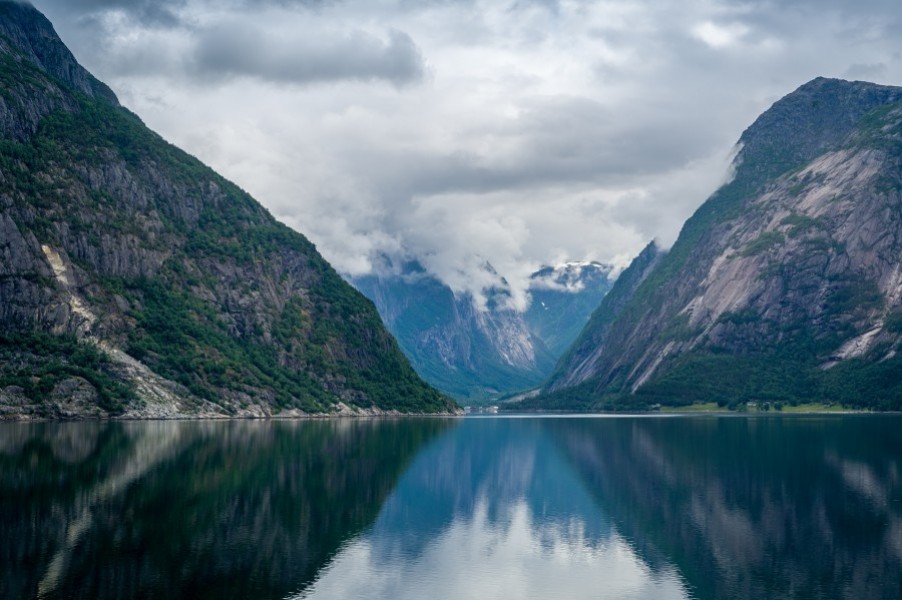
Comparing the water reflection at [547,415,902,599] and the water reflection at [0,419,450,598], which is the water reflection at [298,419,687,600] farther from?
the water reflection at [547,415,902,599]

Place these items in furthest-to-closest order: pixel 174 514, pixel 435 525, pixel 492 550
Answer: pixel 435 525 → pixel 174 514 → pixel 492 550

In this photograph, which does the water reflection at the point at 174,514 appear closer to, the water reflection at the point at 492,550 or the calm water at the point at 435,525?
the calm water at the point at 435,525

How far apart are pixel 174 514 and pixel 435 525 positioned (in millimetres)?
21625

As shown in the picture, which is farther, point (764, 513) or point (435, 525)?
point (764, 513)

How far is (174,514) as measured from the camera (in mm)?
73875

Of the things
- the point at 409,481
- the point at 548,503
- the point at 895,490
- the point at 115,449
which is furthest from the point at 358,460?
the point at 895,490

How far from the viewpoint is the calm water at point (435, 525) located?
5484 centimetres

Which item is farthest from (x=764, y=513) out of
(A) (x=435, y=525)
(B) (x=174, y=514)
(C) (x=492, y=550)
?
(B) (x=174, y=514)

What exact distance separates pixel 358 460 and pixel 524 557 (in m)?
64.4

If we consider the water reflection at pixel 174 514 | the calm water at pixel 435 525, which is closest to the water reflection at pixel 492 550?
the calm water at pixel 435 525

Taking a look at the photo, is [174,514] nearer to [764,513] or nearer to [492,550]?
[492,550]

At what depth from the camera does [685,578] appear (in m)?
57.9

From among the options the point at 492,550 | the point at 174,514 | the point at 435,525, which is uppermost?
the point at 174,514

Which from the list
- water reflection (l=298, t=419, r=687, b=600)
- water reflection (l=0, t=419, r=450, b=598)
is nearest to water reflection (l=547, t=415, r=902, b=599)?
water reflection (l=298, t=419, r=687, b=600)
